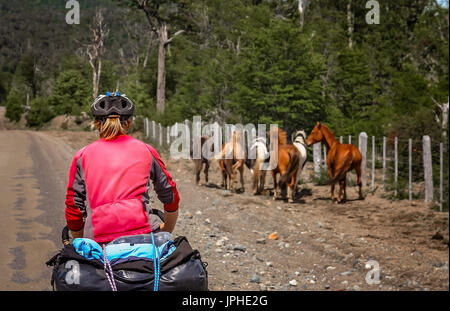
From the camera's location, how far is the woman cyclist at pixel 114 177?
295 centimetres

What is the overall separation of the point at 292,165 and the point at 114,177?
1123 cm

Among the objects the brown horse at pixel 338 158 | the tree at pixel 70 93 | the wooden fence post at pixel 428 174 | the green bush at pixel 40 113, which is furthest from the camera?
the green bush at pixel 40 113

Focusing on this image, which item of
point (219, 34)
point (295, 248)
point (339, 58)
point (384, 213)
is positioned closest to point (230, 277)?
point (295, 248)

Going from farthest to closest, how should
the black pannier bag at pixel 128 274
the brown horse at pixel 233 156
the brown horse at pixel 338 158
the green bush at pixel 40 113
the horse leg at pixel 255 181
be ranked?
the green bush at pixel 40 113, the brown horse at pixel 233 156, the brown horse at pixel 338 158, the horse leg at pixel 255 181, the black pannier bag at pixel 128 274

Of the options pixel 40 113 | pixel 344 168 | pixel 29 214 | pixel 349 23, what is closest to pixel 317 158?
pixel 344 168

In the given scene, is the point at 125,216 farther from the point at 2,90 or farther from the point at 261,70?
the point at 2,90

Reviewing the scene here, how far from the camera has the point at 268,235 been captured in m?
10.4

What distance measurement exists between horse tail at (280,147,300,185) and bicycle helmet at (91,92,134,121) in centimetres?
1091

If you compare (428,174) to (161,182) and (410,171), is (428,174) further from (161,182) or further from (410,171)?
(161,182)

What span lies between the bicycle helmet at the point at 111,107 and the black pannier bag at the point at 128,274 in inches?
29.2

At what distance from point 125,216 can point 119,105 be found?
0.67 meters

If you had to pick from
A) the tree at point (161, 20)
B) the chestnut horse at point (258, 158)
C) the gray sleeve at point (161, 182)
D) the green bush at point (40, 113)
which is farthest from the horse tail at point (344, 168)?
the green bush at point (40, 113)

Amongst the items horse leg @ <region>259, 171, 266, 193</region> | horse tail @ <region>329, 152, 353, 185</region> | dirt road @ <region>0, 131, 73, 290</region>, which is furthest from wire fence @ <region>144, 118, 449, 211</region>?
dirt road @ <region>0, 131, 73, 290</region>

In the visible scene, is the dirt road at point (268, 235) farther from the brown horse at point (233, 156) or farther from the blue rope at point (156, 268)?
the blue rope at point (156, 268)
